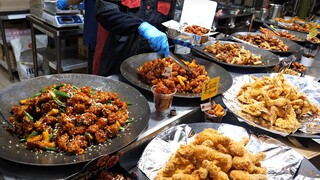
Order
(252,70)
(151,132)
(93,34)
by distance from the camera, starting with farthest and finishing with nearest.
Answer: (93,34) < (252,70) < (151,132)

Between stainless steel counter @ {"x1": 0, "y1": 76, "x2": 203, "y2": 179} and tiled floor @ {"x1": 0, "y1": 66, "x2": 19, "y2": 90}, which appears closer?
stainless steel counter @ {"x1": 0, "y1": 76, "x2": 203, "y2": 179}

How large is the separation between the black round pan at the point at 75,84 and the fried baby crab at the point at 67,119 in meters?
0.04

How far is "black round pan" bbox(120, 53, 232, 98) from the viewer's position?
6.21 feet

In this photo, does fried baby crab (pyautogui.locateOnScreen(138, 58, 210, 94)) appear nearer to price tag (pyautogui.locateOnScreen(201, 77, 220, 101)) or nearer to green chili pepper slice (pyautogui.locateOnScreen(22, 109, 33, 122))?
price tag (pyautogui.locateOnScreen(201, 77, 220, 101))

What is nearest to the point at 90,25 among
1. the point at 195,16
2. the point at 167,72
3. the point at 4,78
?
the point at 195,16

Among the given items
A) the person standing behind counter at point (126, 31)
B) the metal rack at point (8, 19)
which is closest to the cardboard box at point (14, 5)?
the metal rack at point (8, 19)

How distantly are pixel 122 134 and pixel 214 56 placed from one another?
5.16 feet

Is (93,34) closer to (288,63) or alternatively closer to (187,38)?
(187,38)

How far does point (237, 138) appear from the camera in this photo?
1.52 m

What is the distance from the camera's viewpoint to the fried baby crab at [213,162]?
3.70 ft

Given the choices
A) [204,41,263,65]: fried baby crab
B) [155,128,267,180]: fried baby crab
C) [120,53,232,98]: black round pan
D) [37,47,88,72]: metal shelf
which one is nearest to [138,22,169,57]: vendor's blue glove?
[120,53,232,98]: black round pan

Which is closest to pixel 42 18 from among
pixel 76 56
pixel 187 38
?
pixel 76 56

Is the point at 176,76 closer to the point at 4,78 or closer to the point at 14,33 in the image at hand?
the point at 14,33

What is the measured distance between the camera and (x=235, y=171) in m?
1.17
